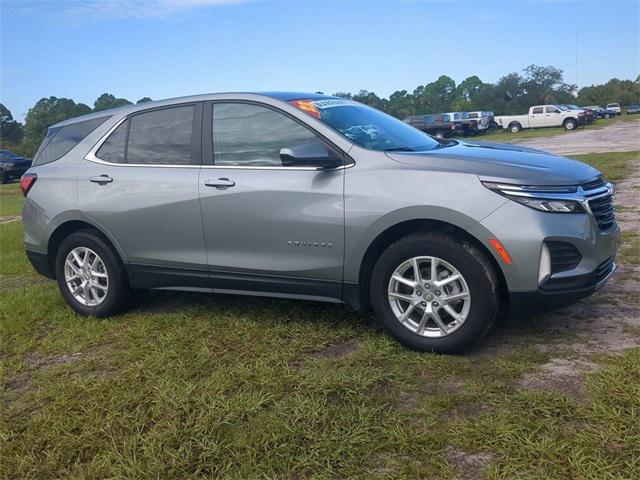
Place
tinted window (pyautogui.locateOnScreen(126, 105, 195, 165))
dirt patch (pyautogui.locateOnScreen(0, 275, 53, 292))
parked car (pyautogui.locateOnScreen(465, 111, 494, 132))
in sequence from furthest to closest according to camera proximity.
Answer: parked car (pyautogui.locateOnScreen(465, 111, 494, 132)), dirt patch (pyautogui.locateOnScreen(0, 275, 53, 292)), tinted window (pyautogui.locateOnScreen(126, 105, 195, 165))

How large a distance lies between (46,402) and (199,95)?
2423mm

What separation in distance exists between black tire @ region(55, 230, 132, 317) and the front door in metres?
0.90

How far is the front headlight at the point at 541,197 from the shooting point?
133 inches

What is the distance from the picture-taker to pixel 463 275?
137 inches

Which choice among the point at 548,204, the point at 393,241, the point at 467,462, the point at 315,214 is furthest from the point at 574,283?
the point at 315,214

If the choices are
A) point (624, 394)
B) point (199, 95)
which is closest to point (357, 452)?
point (624, 394)

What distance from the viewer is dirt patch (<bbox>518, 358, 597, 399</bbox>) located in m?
3.05

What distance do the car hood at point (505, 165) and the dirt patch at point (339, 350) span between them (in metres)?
1.23

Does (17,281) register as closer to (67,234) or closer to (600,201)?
(67,234)

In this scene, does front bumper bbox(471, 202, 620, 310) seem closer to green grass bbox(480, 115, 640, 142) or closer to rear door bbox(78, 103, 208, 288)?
rear door bbox(78, 103, 208, 288)

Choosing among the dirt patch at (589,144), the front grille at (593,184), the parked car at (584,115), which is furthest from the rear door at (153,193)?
the parked car at (584,115)

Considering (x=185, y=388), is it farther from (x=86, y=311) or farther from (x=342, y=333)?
(x=86, y=311)

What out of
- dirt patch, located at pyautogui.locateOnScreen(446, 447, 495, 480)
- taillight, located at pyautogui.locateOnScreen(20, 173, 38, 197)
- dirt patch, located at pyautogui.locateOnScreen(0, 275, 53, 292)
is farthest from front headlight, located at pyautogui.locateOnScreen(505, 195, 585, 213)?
dirt patch, located at pyautogui.locateOnScreen(0, 275, 53, 292)

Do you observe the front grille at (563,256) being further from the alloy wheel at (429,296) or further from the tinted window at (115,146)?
the tinted window at (115,146)
